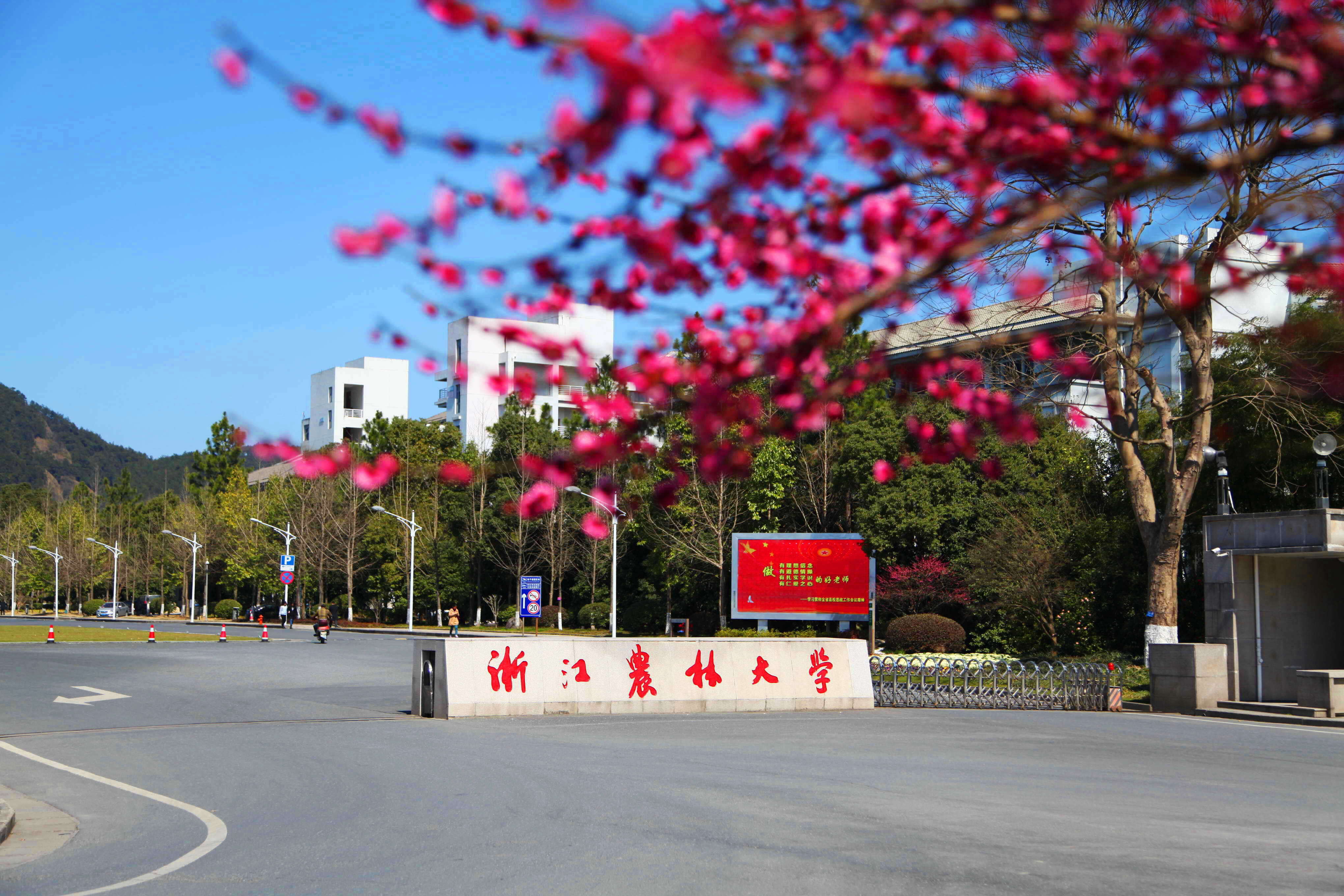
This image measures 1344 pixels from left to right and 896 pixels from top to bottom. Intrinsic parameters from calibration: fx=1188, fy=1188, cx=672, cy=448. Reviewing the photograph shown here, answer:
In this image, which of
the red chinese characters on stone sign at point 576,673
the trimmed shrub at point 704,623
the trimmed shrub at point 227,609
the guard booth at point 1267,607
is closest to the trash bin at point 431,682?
the red chinese characters on stone sign at point 576,673

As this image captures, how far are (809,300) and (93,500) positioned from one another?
12790 centimetres

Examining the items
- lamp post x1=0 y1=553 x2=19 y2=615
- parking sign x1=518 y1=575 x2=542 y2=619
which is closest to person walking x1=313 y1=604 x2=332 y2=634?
parking sign x1=518 y1=575 x2=542 y2=619

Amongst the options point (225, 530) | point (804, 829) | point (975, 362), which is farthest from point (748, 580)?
point (225, 530)

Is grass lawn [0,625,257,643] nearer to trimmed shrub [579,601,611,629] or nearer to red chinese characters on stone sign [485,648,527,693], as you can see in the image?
trimmed shrub [579,601,611,629]

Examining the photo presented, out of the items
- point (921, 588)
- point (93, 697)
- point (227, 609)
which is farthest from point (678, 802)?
point (227, 609)

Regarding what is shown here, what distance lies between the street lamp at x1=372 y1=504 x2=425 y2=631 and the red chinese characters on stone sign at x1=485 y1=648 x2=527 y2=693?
40.2m

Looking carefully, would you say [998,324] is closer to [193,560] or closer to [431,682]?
[431,682]

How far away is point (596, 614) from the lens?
194 feet

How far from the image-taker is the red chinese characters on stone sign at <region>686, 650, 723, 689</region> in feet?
67.6

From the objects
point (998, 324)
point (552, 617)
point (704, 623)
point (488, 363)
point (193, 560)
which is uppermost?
point (488, 363)

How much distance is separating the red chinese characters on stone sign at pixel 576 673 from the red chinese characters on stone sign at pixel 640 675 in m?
0.77

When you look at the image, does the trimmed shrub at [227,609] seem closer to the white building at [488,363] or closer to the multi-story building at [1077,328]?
the white building at [488,363]

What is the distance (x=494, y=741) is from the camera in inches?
603

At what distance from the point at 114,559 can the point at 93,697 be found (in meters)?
96.6
